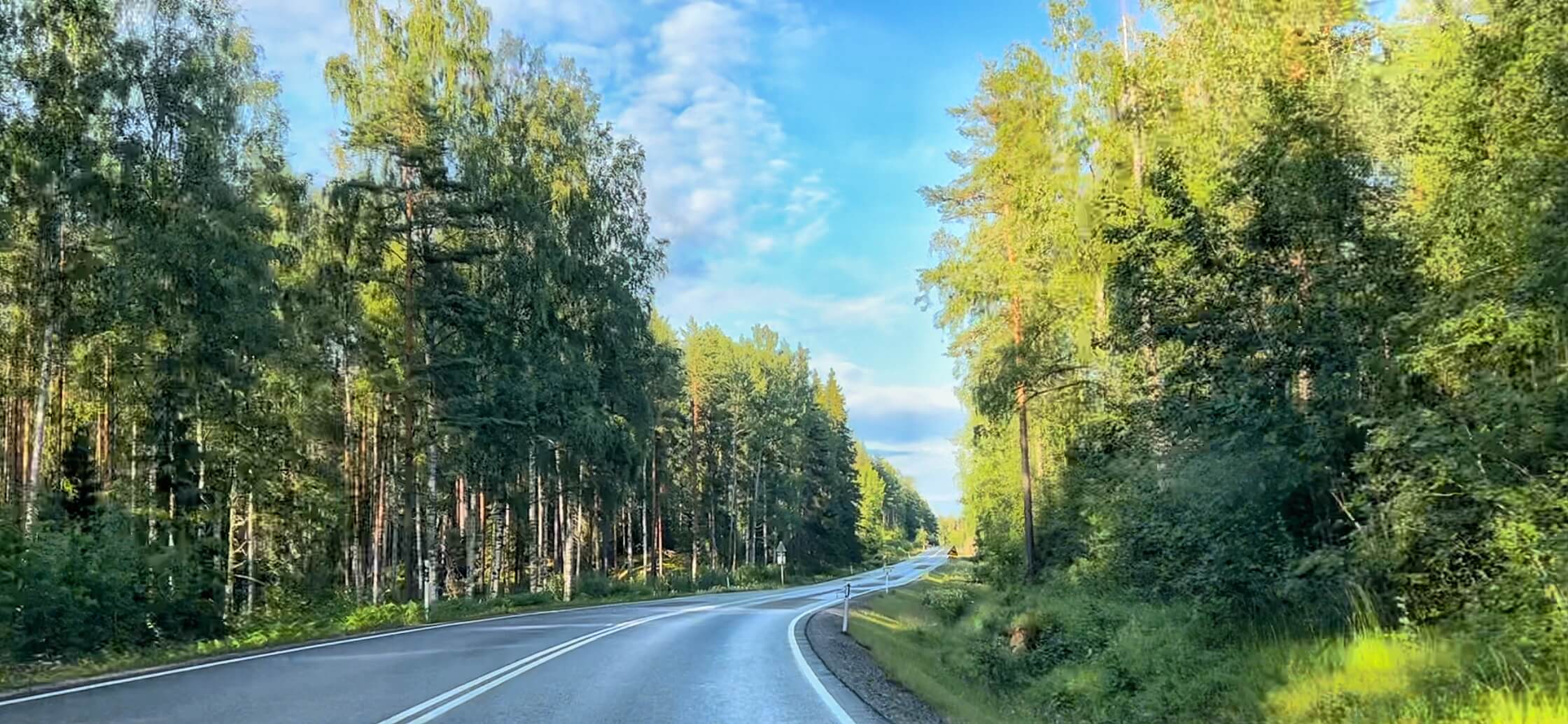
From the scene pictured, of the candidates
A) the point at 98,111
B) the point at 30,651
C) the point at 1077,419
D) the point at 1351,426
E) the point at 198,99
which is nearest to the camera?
the point at 1351,426

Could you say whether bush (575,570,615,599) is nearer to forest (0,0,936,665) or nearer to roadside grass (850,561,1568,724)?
forest (0,0,936,665)

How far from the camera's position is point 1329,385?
1033 cm

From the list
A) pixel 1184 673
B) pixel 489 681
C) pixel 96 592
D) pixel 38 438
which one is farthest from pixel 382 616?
pixel 1184 673

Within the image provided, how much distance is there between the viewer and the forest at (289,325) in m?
15.1

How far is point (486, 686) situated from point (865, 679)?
4.62m

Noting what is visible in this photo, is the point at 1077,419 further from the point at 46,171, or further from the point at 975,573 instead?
the point at 46,171

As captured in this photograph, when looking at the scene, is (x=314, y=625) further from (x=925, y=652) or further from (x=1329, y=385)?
(x=1329, y=385)

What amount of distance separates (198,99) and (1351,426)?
21.6 metres

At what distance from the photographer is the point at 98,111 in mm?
16062

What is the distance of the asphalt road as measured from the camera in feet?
24.6

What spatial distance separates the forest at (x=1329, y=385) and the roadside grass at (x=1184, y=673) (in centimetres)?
4

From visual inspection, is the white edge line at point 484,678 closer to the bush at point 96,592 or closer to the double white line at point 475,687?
the double white line at point 475,687

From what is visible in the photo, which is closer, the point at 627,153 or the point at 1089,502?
the point at 1089,502

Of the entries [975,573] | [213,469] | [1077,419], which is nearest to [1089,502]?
[1077,419]
